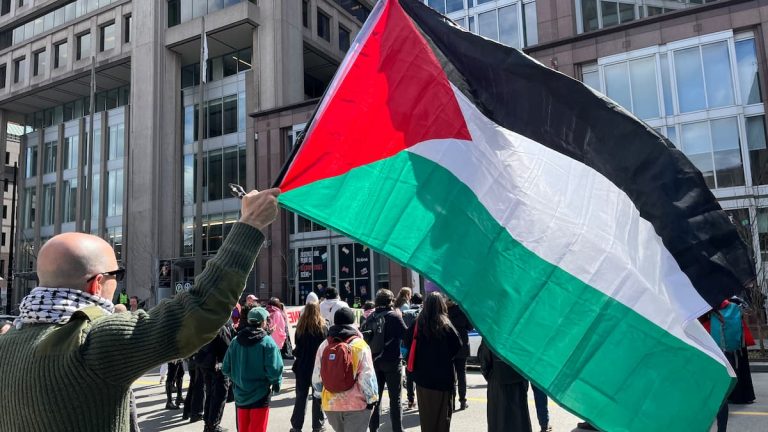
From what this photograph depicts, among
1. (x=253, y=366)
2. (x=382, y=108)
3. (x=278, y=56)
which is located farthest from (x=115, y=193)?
(x=382, y=108)

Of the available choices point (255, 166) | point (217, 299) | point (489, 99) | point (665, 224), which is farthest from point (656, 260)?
point (255, 166)

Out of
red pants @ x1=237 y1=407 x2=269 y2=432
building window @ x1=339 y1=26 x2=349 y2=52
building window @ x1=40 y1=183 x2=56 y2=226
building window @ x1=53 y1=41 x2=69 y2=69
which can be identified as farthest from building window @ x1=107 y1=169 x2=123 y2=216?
red pants @ x1=237 y1=407 x2=269 y2=432

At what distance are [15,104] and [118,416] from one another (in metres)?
57.4

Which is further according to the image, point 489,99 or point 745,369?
point 745,369

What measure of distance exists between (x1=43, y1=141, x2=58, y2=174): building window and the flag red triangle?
50.4 metres

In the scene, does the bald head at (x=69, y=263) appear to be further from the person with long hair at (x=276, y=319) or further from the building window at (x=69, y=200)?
the building window at (x=69, y=200)

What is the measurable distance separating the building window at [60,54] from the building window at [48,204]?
30.6ft

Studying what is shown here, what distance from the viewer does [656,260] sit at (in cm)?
359

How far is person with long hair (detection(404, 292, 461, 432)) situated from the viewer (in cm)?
677

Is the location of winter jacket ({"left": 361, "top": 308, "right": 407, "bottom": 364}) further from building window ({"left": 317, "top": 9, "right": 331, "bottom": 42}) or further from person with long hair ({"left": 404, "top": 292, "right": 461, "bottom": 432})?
building window ({"left": 317, "top": 9, "right": 331, "bottom": 42})

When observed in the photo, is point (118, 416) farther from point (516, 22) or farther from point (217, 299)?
point (516, 22)

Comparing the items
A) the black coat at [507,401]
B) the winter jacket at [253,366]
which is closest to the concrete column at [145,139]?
the winter jacket at [253,366]

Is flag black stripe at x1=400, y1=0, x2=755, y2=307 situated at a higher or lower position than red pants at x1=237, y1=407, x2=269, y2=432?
higher

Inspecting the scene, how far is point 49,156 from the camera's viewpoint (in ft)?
158
